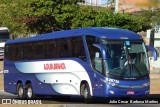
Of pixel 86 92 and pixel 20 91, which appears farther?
pixel 20 91

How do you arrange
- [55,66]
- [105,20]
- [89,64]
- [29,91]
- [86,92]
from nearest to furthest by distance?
[89,64] → [86,92] → [55,66] → [29,91] → [105,20]

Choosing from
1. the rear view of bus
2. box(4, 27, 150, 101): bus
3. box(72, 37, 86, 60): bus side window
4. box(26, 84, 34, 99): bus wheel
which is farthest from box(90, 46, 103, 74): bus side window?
box(26, 84, 34, 99): bus wheel

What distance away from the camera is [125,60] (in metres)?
17.6

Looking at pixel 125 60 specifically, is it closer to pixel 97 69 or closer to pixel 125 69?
pixel 125 69

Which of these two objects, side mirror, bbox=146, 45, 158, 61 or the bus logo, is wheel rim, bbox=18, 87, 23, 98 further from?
side mirror, bbox=146, 45, 158, 61

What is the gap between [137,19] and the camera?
3142 centimetres

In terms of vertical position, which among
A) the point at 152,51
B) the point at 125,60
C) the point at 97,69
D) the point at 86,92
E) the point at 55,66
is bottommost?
the point at 86,92

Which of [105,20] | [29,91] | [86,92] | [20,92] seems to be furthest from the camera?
[105,20]

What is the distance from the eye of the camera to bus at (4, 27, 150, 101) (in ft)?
57.3

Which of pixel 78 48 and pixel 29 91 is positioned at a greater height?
pixel 78 48

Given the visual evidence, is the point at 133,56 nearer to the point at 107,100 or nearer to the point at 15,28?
the point at 107,100

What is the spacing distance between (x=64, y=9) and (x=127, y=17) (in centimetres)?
489

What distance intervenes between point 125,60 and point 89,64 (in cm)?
149

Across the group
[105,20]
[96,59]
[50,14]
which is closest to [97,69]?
[96,59]
